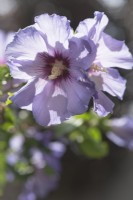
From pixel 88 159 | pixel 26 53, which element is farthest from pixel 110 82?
pixel 88 159

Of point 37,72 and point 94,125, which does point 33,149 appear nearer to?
point 94,125

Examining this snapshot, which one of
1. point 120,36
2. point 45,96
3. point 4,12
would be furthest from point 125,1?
point 45,96

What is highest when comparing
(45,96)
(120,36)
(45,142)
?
(45,96)

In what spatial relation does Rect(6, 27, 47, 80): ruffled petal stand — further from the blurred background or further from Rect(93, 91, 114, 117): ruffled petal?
the blurred background

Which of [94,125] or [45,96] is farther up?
[45,96]

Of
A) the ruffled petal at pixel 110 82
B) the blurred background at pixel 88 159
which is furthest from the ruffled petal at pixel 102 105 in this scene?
the blurred background at pixel 88 159

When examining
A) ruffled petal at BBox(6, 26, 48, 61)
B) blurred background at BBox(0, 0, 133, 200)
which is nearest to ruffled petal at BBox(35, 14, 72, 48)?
ruffled petal at BBox(6, 26, 48, 61)

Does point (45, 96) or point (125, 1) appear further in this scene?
point (125, 1)
